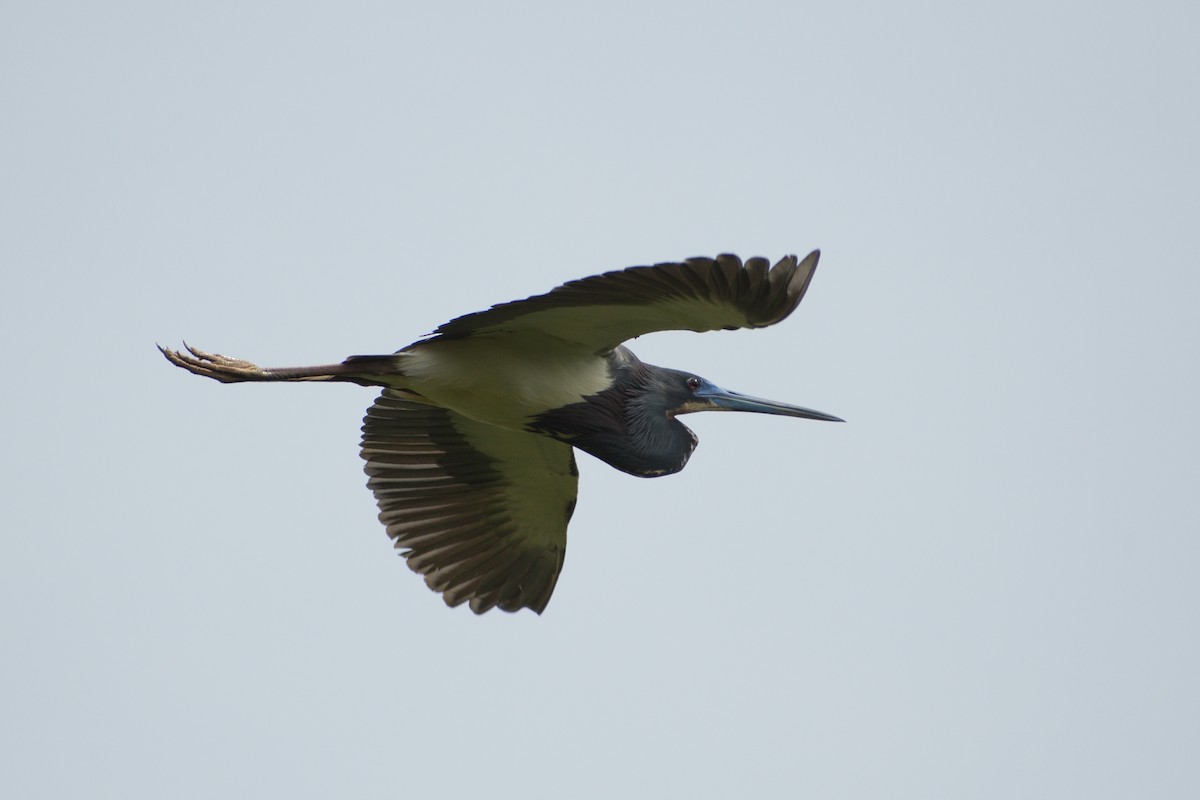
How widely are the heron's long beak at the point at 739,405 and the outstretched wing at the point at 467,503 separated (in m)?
1.07

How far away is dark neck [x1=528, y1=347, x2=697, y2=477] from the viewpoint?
848 centimetres

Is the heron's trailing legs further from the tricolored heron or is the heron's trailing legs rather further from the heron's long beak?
the heron's long beak

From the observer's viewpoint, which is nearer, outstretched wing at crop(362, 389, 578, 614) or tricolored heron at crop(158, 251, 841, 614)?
tricolored heron at crop(158, 251, 841, 614)

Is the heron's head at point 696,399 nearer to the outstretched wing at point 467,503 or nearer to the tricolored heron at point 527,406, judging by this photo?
the tricolored heron at point 527,406

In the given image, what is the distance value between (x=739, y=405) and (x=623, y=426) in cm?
83

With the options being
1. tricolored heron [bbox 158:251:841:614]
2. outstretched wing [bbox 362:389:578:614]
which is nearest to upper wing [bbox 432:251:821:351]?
tricolored heron [bbox 158:251:841:614]

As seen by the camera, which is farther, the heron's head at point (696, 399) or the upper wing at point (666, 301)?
the heron's head at point (696, 399)

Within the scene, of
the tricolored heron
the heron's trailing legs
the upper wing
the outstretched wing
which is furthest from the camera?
the outstretched wing

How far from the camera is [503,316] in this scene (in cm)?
788

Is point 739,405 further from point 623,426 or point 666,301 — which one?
point 666,301

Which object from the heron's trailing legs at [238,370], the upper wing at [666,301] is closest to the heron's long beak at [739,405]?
the upper wing at [666,301]

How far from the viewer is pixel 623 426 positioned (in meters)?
8.52

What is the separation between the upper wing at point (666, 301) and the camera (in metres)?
6.93

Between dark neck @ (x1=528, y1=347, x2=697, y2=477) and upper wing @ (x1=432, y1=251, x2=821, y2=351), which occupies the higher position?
upper wing @ (x1=432, y1=251, x2=821, y2=351)
